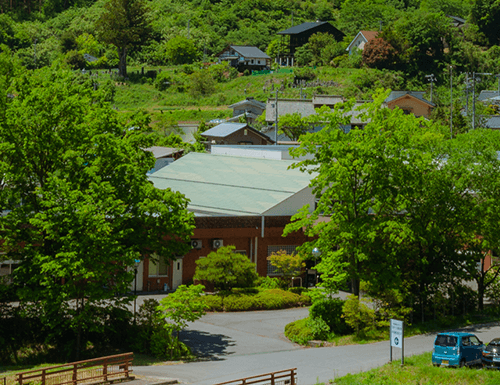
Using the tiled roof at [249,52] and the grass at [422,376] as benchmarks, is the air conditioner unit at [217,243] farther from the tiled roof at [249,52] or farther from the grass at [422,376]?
the tiled roof at [249,52]

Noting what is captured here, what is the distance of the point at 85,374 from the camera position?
66.3ft

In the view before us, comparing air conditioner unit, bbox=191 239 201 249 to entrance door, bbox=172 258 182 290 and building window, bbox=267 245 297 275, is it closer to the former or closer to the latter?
entrance door, bbox=172 258 182 290

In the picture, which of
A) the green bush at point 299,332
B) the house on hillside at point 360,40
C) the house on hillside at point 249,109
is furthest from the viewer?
the house on hillside at point 360,40

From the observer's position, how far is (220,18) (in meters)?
152

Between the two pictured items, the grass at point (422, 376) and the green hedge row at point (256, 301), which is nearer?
the grass at point (422, 376)

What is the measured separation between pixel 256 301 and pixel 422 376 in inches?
537

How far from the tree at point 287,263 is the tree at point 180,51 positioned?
95.7 m

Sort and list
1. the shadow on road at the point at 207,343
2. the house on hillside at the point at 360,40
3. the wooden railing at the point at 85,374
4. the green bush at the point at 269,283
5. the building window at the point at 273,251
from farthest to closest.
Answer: the house on hillside at the point at 360,40 < the building window at the point at 273,251 < the green bush at the point at 269,283 < the shadow on road at the point at 207,343 < the wooden railing at the point at 85,374

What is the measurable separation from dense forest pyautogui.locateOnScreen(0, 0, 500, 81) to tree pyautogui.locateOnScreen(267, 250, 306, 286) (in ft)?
263

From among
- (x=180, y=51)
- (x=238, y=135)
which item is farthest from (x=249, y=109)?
(x=180, y=51)

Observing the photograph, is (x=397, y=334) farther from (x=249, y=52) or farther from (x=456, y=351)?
(x=249, y=52)

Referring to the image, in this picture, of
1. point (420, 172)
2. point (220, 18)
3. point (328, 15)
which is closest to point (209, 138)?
point (420, 172)

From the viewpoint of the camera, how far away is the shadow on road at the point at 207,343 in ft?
83.3

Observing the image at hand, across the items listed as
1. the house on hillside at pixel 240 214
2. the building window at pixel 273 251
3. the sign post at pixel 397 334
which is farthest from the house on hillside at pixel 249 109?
the sign post at pixel 397 334
